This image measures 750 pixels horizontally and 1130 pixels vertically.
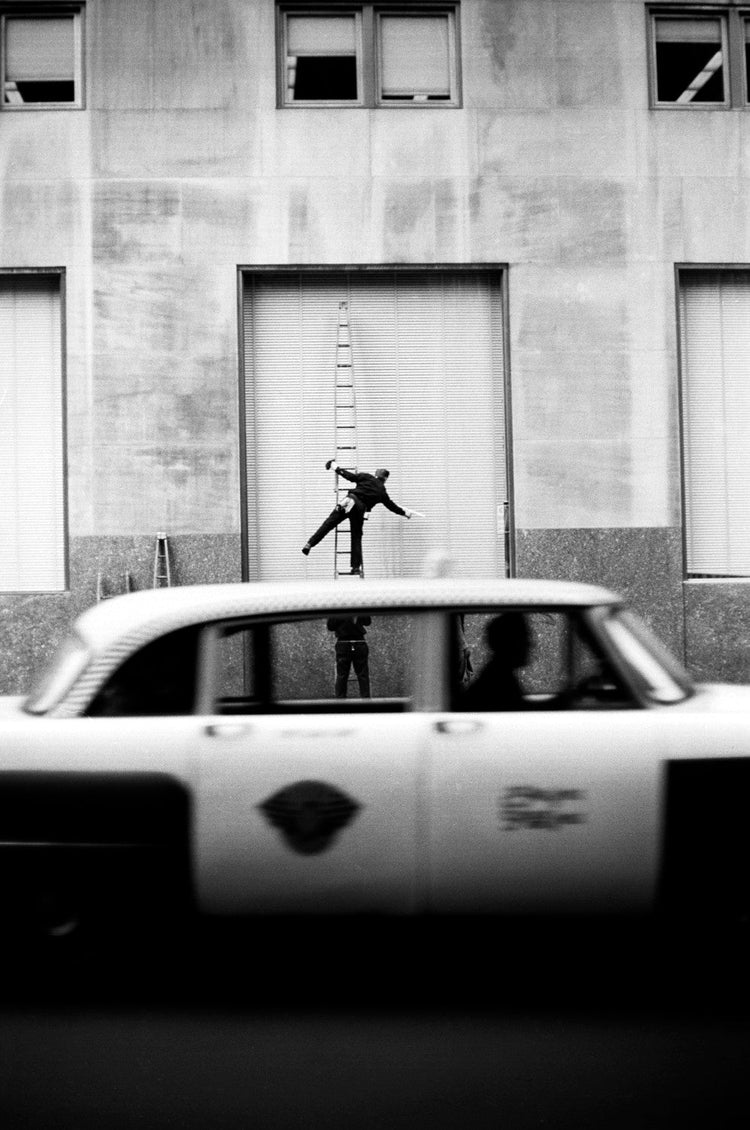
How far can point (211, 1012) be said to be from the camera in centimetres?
459

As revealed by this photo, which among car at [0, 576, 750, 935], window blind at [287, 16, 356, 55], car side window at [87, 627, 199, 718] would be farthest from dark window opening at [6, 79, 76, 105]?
car at [0, 576, 750, 935]

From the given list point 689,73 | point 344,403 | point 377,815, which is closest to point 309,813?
point 377,815

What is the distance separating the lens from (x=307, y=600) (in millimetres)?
5125

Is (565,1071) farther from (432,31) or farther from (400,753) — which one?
(432,31)

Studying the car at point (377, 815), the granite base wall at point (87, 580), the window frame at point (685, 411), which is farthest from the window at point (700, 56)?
the car at point (377, 815)

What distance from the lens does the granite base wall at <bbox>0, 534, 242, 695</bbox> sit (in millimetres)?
13852

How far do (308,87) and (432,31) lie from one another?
1.51 m

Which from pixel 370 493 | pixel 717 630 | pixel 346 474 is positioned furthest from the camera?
pixel 717 630

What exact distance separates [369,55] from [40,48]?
356 cm

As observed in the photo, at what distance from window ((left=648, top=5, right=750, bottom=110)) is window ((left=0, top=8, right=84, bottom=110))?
6.33m

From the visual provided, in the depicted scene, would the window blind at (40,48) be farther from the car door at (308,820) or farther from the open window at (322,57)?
the car door at (308,820)

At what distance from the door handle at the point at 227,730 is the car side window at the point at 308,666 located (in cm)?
11

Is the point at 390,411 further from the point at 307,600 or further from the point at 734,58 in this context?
the point at 307,600

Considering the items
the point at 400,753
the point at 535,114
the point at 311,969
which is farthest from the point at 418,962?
the point at 535,114
